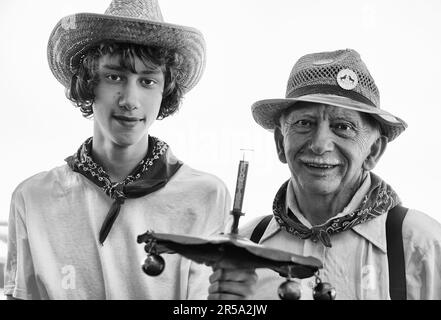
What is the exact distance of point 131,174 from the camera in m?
2.66

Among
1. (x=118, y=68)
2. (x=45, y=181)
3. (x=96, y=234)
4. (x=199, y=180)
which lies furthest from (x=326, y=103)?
(x=45, y=181)

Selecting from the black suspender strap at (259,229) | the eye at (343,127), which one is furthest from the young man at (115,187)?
the eye at (343,127)

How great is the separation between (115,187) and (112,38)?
48 centimetres

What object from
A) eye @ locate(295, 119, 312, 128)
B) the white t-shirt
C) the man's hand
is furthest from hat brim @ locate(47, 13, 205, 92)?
the man's hand

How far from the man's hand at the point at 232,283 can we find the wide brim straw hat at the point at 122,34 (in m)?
0.96

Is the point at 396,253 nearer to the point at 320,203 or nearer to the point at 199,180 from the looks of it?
the point at 320,203

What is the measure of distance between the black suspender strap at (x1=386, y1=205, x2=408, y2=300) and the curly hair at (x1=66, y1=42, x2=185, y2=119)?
832 millimetres

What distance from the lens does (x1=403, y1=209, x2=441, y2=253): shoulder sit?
7.78ft

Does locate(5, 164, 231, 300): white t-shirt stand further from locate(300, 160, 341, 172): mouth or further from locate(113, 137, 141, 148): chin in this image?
Result: locate(300, 160, 341, 172): mouth

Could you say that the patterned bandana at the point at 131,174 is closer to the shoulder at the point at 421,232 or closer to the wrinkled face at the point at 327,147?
the wrinkled face at the point at 327,147

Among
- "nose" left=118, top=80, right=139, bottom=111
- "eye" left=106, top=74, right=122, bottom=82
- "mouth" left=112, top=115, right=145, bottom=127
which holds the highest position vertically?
"eye" left=106, top=74, right=122, bottom=82

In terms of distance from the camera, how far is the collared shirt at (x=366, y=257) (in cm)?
235
